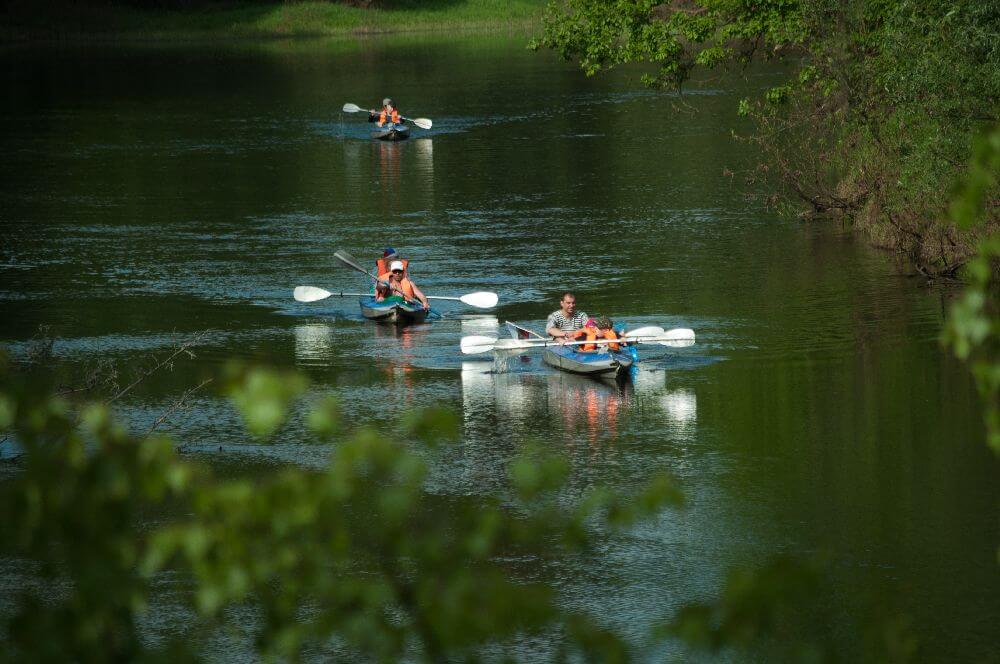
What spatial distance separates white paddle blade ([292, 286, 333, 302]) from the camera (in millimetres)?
24219

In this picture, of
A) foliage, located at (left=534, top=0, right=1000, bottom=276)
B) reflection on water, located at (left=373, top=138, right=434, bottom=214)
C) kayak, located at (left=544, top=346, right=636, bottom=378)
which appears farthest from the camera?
reflection on water, located at (left=373, top=138, right=434, bottom=214)

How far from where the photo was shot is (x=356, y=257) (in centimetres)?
2820

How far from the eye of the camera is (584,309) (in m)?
23.9

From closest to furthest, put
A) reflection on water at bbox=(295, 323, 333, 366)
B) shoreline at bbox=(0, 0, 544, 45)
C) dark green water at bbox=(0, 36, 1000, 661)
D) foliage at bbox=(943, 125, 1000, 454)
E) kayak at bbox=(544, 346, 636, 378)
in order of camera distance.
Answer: foliage at bbox=(943, 125, 1000, 454)
dark green water at bbox=(0, 36, 1000, 661)
kayak at bbox=(544, 346, 636, 378)
reflection on water at bbox=(295, 323, 333, 366)
shoreline at bbox=(0, 0, 544, 45)

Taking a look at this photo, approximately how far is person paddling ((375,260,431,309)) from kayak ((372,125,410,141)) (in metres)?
22.9

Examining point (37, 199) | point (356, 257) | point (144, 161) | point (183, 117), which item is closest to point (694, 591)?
point (356, 257)

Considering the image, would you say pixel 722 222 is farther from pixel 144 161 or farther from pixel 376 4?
pixel 376 4

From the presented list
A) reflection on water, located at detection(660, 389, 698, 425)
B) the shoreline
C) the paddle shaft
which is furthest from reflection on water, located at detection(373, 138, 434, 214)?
the shoreline

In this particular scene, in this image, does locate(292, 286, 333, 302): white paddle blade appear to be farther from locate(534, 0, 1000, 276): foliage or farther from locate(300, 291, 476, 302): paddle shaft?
locate(534, 0, 1000, 276): foliage

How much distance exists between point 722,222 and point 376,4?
74059 mm

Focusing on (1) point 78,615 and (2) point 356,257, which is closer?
(1) point 78,615

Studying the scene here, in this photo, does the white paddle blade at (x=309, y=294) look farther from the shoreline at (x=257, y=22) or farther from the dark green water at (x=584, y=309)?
the shoreline at (x=257, y=22)

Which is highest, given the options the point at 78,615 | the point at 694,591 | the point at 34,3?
the point at 34,3

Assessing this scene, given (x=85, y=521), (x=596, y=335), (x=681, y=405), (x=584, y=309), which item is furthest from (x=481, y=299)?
(x=85, y=521)
